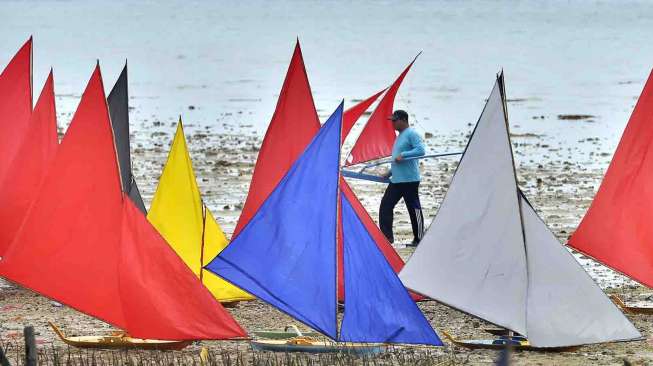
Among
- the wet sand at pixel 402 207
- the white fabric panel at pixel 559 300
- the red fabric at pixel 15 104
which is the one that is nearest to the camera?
the white fabric panel at pixel 559 300

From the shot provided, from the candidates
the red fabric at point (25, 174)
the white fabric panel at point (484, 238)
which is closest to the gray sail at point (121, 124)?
the red fabric at point (25, 174)

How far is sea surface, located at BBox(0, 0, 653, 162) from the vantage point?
35469 mm

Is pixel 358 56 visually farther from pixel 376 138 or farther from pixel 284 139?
pixel 284 139

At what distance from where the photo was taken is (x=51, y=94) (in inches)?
617

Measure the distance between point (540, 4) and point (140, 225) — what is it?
87462 mm

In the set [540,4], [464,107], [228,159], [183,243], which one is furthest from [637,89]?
[540,4]

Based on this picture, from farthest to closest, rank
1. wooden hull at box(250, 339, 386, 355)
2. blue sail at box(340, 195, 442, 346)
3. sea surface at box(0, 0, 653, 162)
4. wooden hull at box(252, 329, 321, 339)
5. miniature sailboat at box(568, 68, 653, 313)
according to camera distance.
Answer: sea surface at box(0, 0, 653, 162) → miniature sailboat at box(568, 68, 653, 313) → wooden hull at box(252, 329, 321, 339) → blue sail at box(340, 195, 442, 346) → wooden hull at box(250, 339, 386, 355)

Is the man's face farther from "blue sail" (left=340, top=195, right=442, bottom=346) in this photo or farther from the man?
"blue sail" (left=340, top=195, right=442, bottom=346)

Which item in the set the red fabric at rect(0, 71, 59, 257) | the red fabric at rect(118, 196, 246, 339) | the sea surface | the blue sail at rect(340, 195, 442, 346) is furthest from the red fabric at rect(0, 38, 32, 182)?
the sea surface

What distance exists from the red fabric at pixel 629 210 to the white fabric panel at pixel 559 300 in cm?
182

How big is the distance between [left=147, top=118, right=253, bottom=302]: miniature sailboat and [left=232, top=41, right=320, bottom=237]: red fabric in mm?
387

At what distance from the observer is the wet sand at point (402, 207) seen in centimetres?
1347

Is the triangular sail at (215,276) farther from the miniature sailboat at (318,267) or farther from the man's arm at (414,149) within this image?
the man's arm at (414,149)

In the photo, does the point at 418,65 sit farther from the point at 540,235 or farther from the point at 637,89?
the point at 540,235
